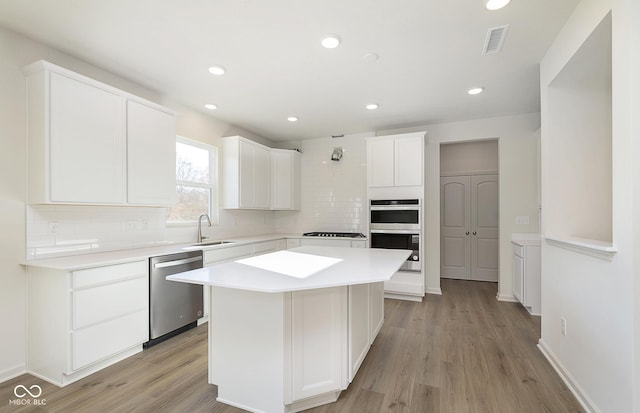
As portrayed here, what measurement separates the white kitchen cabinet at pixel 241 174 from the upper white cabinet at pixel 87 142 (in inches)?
50.1

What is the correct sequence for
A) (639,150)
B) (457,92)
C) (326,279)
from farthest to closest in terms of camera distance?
(457,92) → (326,279) → (639,150)

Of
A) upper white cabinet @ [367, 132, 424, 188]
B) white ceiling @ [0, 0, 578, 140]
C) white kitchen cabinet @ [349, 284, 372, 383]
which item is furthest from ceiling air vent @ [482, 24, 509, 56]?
white kitchen cabinet @ [349, 284, 372, 383]

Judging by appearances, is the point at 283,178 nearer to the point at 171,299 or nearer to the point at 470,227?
the point at 171,299

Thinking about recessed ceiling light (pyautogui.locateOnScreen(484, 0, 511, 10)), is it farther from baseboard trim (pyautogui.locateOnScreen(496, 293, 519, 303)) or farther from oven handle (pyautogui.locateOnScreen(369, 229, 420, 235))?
baseboard trim (pyautogui.locateOnScreen(496, 293, 519, 303))

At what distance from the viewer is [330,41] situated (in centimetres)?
230

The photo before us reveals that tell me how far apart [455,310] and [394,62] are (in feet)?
9.86

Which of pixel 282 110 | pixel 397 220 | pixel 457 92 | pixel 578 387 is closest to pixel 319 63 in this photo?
pixel 282 110

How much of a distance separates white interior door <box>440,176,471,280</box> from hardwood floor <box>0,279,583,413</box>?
2536mm

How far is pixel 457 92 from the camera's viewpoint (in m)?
3.33

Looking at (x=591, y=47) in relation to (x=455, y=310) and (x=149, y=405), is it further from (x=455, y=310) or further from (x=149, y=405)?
(x=149, y=405)

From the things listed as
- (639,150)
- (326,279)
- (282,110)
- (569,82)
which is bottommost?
(326,279)

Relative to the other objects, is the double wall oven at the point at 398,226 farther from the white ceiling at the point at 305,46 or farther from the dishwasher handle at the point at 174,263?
the dishwasher handle at the point at 174,263

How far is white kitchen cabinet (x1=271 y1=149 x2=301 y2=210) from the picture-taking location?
16.6 feet

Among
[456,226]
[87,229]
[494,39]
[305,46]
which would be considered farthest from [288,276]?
[456,226]
